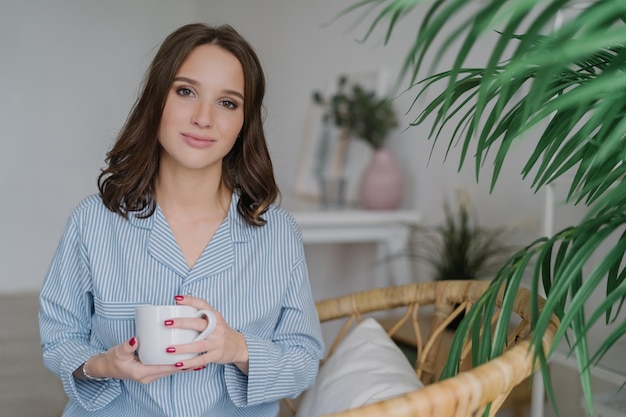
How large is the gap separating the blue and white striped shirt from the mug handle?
17 cm

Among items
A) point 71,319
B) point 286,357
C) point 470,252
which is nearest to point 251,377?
point 286,357

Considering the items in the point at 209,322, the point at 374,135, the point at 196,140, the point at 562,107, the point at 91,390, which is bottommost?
the point at 91,390

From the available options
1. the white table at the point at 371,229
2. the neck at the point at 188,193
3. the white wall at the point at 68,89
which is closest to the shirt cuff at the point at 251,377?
the neck at the point at 188,193

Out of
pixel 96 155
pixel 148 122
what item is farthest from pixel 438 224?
pixel 96 155

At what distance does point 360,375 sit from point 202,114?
562 millimetres

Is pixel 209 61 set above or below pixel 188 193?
above

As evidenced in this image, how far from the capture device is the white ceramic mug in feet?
3.56

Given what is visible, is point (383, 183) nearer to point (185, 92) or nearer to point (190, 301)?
point (185, 92)

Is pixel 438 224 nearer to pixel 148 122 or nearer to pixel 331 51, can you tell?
pixel 331 51

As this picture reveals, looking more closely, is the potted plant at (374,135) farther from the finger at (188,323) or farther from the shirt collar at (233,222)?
the finger at (188,323)

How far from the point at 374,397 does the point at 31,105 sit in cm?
432

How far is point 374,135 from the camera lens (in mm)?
2984

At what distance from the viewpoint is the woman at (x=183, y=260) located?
133cm

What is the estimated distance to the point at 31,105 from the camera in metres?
5.09
